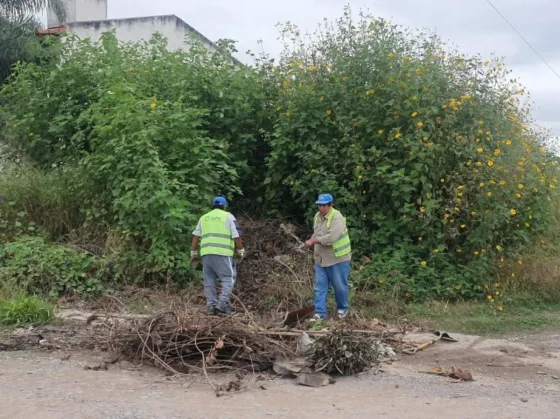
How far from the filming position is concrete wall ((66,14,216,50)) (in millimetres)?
19891

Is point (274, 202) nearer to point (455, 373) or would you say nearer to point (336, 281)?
point (336, 281)

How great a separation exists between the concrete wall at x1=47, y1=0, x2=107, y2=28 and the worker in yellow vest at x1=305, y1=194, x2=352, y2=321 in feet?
54.5

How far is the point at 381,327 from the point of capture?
7191 millimetres

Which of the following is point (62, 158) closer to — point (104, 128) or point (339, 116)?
point (104, 128)

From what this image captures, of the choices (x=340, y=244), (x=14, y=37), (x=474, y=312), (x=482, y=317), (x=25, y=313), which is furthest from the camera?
(x=14, y=37)

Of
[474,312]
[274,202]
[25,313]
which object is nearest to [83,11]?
[274,202]

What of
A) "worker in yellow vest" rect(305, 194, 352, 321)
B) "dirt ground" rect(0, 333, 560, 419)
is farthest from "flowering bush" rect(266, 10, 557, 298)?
"dirt ground" rect(0, 333, 560, 419)

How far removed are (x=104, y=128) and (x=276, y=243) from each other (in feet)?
10.2

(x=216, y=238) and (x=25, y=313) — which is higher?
(x=216, y=238)

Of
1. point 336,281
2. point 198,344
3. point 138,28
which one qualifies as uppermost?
point 138,28

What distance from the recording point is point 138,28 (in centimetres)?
2019

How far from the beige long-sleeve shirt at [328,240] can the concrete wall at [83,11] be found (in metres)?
16.6

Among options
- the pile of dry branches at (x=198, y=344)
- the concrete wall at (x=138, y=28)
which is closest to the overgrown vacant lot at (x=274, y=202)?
the pile of dry branches at (x=198, y=344)

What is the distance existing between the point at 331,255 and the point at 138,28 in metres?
14.5
